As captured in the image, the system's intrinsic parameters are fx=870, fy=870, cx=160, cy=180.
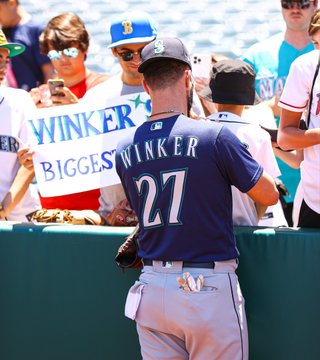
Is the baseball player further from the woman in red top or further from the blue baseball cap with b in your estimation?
the woman in red top

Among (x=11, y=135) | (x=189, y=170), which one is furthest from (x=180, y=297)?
(x=11, y=135)

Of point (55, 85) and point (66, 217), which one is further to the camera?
point (55, 85)

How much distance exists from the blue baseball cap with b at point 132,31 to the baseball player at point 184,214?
3.72ft

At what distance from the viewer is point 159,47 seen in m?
3.54

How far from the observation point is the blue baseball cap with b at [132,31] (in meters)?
4.72

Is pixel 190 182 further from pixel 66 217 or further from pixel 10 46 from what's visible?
pixel 10 46

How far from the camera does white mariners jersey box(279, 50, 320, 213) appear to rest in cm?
396

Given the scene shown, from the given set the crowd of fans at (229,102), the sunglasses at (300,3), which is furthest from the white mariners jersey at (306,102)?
the sunglasses at (300,3)

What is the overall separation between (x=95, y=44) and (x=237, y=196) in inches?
326

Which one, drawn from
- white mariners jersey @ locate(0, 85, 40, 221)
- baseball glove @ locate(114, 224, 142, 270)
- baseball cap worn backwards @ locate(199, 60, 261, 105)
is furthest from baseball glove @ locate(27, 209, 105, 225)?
baseball cap worn backwards @ locate(199, 60, 261, 105)

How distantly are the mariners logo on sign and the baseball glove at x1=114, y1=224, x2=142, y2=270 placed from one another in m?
0.83

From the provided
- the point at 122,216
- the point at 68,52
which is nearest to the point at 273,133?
the point at 122,216

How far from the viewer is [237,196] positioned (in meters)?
4.05

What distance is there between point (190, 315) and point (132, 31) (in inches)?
73.9
